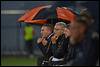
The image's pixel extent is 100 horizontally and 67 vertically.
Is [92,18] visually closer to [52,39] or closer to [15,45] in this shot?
[52,39]

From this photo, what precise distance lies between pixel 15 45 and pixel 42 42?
1767cm

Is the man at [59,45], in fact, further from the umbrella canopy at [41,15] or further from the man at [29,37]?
the man at [29,37]

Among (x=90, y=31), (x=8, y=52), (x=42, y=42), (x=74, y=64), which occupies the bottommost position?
(x=8, y=52)

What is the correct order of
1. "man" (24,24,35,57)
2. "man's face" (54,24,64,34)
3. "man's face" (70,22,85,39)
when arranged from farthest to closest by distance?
"man" (24,24,35,57) < "man's face" (54,24,64,34) < "man's face" (70,22,85,39)

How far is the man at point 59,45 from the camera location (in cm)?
1089

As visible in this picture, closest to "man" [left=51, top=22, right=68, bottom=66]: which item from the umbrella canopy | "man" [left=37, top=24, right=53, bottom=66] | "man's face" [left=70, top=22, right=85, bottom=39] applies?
"man" [left=37, top=24, right=53, bottom=66]

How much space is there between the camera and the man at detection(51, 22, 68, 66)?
10891mm

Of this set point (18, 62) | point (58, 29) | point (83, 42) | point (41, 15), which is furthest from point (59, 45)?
point (18, 62)

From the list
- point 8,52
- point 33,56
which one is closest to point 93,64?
point 33,56

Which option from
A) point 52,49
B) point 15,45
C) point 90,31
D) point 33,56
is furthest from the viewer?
point 15,45

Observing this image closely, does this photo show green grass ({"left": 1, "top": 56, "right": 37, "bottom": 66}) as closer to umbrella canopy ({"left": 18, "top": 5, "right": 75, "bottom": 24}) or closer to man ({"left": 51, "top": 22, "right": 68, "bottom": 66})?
umbrella canopy ({"left": 18, "top": 5, "right": 75, "bottom": 24})

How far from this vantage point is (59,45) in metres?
11.1

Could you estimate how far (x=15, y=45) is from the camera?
1150 inches

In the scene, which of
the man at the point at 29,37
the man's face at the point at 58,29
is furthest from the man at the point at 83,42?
the man at the point at 29,37
